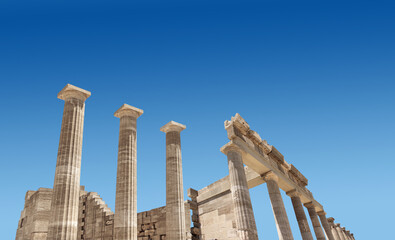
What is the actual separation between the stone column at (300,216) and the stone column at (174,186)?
10367mm

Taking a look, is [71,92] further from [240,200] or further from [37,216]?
[37,216]

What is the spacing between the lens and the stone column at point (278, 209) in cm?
1830

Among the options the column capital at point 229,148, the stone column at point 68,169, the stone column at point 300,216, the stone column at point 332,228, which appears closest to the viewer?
the stone column at point 68,169

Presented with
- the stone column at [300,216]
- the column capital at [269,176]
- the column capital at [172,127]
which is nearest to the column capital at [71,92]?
the column capital at [172,127]

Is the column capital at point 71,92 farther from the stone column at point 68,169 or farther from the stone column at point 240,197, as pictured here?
the stone column at point 240,197

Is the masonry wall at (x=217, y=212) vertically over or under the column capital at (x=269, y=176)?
under

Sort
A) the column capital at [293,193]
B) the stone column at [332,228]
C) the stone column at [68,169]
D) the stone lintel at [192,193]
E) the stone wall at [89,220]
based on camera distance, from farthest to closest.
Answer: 1. the stone column at [332,228]
2. the stone lintel at [192,193]
3. the column capital at [293,193]
4. the stone wall at [89,220]
5. the stone column at [68,169]

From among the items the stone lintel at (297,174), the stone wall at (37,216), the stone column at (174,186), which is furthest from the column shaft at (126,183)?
the stone lintel at (297,174)

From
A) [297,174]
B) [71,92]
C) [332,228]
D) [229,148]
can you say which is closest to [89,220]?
[71,92]

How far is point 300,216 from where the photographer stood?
72.6 feet

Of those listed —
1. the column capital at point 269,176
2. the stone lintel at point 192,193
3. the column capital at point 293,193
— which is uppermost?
the stone lintel at point 192,193

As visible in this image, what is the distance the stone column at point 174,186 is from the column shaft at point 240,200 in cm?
284

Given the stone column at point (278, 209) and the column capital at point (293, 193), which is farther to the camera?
the column capital at point (293, 193)

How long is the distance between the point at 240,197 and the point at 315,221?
43.4 feet
